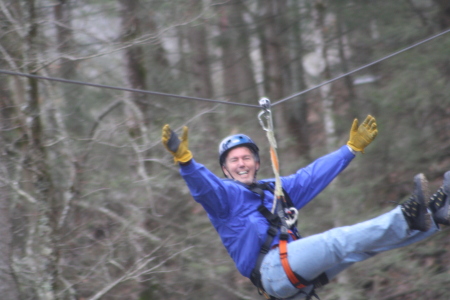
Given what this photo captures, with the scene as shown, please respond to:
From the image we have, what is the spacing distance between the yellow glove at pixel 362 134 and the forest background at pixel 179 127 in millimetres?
2418

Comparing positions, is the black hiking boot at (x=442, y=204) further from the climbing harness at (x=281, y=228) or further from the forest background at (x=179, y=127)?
the forest background at (x=179, y=127)

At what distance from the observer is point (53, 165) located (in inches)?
230

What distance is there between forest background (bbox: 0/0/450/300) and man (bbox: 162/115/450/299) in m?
1.78

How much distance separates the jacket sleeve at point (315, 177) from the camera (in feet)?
13.1

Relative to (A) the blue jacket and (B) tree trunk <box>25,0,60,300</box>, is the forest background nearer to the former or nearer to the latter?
(B) tree trunk <box>25,0,60,300</box>

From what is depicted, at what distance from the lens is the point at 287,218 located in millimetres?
3627

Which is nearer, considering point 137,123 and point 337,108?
point 137,123

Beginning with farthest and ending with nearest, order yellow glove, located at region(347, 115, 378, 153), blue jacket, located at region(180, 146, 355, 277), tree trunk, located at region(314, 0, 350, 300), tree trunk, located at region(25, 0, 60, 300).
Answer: tree trunk, located at region(314, 0, 350, 300), tree trunk, located at region(25, 0, 60, 300), yellow glove, located at region(347, 115, 378, 153), blue jacket, located at region(180, 146, 355, 277)

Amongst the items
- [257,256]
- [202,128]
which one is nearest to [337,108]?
[202,128]

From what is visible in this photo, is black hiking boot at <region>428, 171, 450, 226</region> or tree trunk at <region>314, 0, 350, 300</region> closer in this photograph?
black hiking boot at <region>428, 171, 450, 226</region>

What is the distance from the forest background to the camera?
17.5ft

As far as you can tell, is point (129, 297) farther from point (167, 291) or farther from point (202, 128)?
point (202, 128)

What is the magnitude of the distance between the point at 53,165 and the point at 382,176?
14.1ft

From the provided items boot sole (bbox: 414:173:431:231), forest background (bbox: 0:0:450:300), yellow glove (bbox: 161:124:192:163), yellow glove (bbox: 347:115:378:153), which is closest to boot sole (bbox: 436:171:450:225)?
boot sole (bbox: 414:173:431:231)
